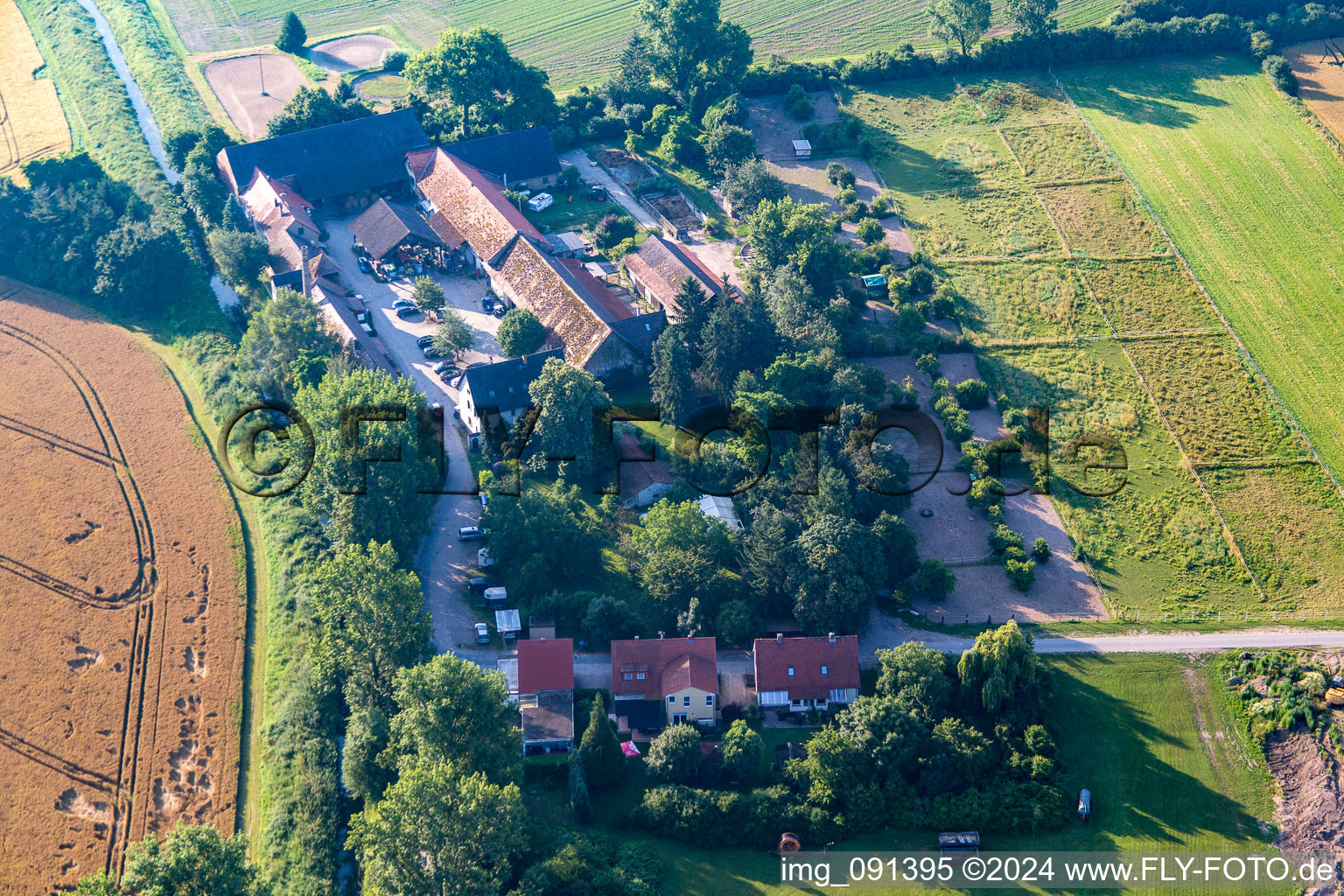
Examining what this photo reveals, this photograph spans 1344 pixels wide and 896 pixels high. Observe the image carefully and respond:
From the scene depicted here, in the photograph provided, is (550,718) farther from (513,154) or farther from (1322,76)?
(1322,76)

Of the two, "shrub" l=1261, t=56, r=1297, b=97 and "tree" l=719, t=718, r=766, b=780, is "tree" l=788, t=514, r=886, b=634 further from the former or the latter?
"shrub" l=1261, t=56, r=1297, b=97

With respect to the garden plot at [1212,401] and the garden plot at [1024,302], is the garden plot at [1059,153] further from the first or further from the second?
the garden plot at [1212,401]

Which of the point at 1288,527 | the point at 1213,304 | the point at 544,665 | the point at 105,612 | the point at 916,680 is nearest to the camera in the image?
the point at 916,680

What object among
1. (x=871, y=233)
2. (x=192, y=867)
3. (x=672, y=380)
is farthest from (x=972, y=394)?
(x=192, y=867)

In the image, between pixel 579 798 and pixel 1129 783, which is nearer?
pixel 579 798

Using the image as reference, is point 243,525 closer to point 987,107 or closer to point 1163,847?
point 1163,847

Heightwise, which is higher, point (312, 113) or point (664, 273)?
point (312, 113)

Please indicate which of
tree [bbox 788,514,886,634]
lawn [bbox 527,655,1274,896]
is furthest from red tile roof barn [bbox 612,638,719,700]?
tree [bbox 788,514,886,634]

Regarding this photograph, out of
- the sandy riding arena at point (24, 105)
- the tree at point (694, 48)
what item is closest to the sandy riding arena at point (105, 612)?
the sandy riding arena at point (24, 105)
